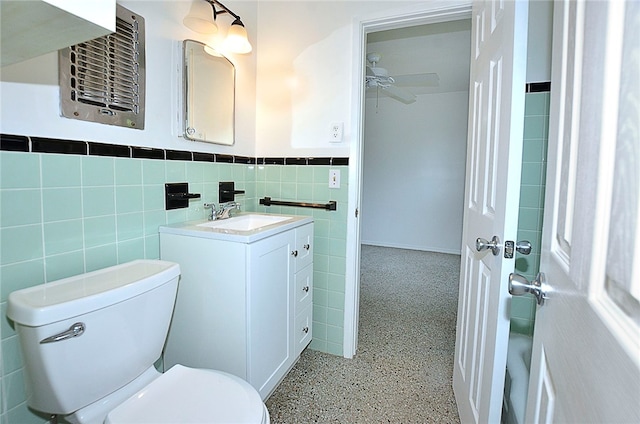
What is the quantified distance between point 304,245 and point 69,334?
112 centimetres

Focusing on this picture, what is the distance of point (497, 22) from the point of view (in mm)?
1116

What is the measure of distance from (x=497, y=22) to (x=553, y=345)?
108 centimetres

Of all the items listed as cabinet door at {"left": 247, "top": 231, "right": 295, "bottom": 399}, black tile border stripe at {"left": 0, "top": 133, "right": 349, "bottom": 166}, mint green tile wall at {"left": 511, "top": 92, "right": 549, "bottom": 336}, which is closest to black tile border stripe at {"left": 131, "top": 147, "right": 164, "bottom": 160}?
black tile border stripe at {"left": 0, "top": 133, "right": 349, "bottom": 166}

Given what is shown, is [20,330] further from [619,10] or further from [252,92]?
[252,92]

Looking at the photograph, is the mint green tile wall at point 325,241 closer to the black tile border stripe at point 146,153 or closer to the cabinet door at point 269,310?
the cabinet door at point 269,310

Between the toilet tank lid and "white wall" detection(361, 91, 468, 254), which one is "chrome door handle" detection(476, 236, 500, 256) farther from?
"white wall" detection(361, 91, 468, 254)

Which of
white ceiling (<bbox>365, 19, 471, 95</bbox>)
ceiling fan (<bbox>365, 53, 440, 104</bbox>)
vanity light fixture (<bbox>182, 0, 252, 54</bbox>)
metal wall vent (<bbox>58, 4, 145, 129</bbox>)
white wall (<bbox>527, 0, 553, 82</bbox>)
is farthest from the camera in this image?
ceiling fan (<bbox>365, 53, 440, 104</bbox>)

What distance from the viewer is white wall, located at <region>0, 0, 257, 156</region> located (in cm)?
99

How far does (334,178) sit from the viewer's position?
1997mm

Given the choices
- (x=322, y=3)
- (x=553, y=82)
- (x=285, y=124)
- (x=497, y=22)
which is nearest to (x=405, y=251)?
(x=285, y=124)

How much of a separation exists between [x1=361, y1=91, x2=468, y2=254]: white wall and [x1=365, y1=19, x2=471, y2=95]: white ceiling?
2.94 feet

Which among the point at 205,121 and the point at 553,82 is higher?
the point at 205,121

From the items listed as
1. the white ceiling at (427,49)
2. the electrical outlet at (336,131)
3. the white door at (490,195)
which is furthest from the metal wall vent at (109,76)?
the white ceiling at (427,49)

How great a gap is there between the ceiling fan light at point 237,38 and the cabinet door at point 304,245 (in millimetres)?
1053
